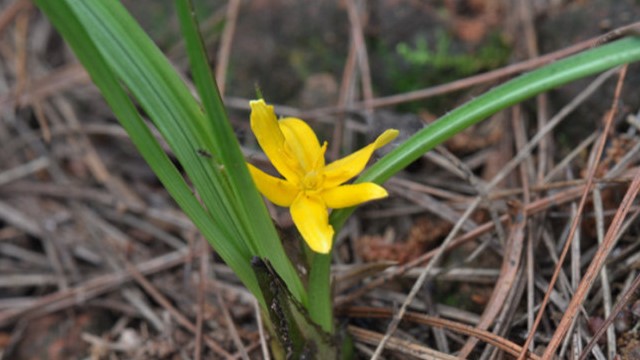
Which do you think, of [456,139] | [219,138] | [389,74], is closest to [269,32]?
[389,74]

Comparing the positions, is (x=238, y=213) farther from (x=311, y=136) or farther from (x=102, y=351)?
(x=102, y=351)

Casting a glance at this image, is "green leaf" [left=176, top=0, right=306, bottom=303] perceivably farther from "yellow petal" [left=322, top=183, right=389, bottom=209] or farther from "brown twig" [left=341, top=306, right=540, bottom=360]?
"brown twig" [left=341, top=306, right=540, bottom=360]

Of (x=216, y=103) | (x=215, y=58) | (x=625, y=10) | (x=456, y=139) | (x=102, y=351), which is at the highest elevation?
(x=215, y=58)

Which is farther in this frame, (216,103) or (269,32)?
(269,32)

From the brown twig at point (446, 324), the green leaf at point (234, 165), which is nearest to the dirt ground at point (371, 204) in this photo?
the brown twig at point (446, 324)

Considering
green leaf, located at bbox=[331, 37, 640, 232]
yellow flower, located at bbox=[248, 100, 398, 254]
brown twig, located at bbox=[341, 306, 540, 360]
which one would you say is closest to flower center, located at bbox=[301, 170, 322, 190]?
yellow flower, located at bbox=[248, 100, 398, 254]

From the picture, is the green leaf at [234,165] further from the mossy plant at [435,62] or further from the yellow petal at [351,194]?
the mossy plant at [435,62]
